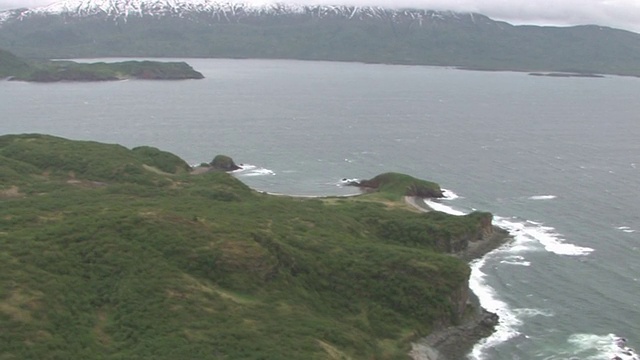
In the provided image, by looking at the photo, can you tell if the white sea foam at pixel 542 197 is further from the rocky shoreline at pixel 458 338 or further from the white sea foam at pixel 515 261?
the rocky shoreline at pixel 458 338

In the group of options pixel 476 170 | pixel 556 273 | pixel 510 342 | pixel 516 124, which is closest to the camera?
pixel 510 342

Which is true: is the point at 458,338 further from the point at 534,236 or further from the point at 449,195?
the point at 449,195

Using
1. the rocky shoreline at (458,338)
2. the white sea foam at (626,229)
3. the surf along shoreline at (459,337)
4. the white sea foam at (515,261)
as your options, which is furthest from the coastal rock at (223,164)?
the rocky shoreline at (458,338)

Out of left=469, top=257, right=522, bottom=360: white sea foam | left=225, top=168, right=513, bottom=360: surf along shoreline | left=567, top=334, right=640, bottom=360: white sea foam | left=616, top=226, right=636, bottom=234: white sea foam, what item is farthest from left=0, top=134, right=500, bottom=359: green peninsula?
left=616, top=226, right=636, bottom=234: white sea foam

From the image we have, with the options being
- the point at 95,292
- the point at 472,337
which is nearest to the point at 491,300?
the point at 472,337

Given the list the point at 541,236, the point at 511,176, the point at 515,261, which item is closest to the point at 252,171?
the point at 511,176

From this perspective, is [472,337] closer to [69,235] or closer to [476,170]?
[69,235]
